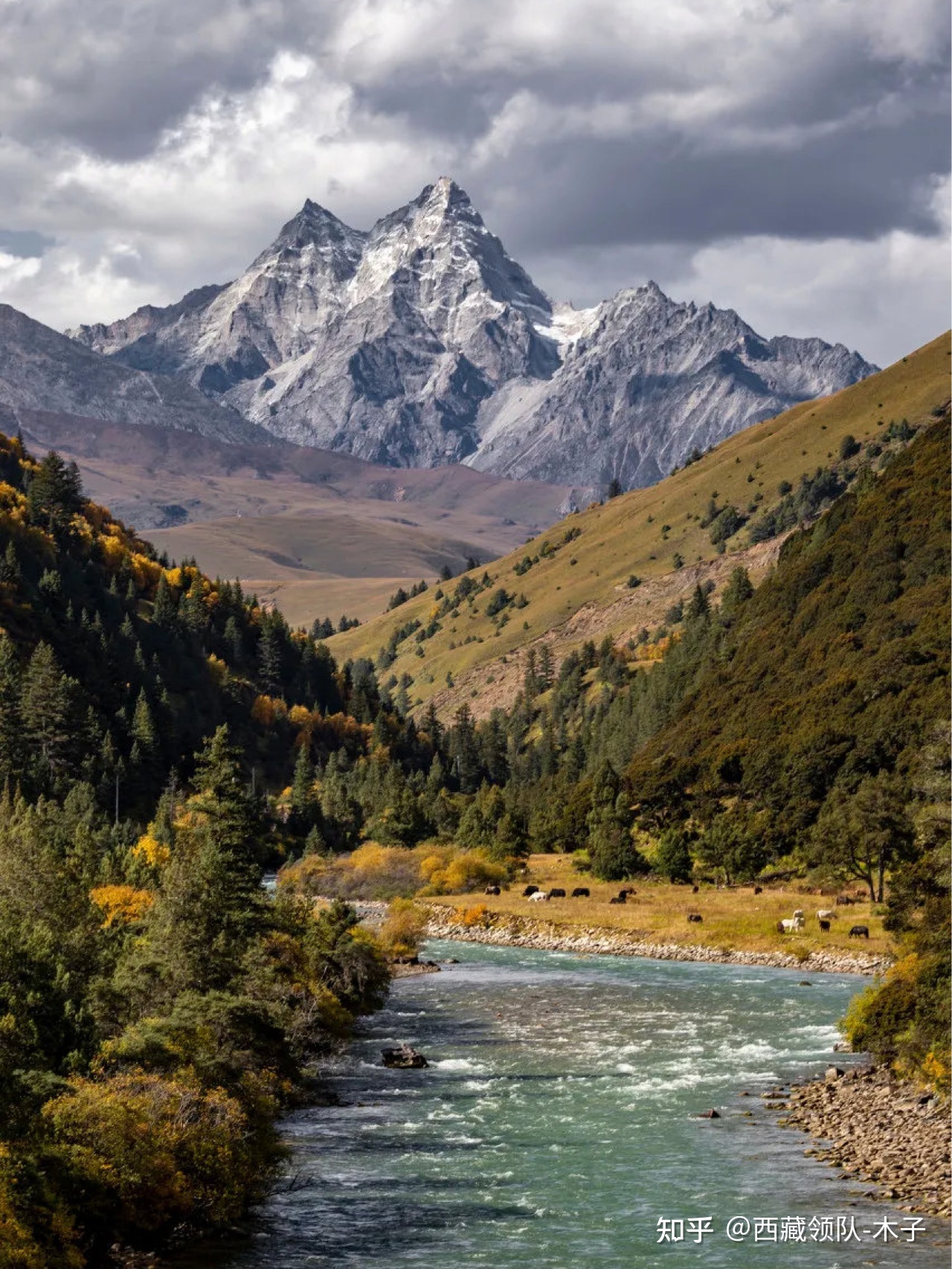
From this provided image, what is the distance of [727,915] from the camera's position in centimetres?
12231

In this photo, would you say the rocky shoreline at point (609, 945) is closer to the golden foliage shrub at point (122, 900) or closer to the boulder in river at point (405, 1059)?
the boulder in river at point (405, 1059)

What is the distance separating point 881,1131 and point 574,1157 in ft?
38.7

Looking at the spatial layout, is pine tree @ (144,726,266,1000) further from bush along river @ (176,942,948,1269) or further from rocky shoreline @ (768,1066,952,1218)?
rocky shoreline @ (768,1066,952,1218)

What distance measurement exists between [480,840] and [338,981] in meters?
86.0

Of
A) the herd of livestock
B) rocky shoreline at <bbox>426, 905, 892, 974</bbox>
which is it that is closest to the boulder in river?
rocky shoreline at <bbox>426, 905, 892, 974</bbox>

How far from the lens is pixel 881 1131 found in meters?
53.7

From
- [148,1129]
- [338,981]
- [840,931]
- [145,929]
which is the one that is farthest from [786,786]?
[148,1129]

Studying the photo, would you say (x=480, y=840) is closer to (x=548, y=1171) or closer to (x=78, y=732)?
(x=78, y=732)

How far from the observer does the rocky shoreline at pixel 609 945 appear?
102 metres

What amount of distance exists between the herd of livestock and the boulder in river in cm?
4891

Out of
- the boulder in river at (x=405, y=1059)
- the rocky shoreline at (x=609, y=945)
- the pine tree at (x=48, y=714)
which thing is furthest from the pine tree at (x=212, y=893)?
the pine tree at (x=48, y=714)

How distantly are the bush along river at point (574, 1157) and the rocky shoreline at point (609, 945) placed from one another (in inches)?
614

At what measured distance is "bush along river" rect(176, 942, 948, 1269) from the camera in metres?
42.9

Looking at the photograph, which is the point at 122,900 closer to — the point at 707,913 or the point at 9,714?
the point at 707,913
